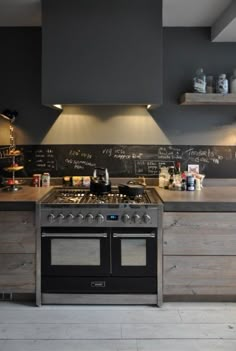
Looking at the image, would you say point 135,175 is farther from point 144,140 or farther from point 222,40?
point 222,40

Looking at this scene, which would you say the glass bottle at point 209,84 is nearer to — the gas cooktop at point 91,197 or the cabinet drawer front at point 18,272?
the gas cooktop at point 91,197

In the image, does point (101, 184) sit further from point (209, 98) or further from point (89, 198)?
point (209, 98)

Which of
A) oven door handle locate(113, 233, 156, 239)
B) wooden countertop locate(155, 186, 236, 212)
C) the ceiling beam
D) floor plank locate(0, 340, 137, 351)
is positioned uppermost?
the ceiling beam

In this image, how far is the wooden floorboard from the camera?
7.22 ft

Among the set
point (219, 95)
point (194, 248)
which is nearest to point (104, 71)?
point (219, 95)

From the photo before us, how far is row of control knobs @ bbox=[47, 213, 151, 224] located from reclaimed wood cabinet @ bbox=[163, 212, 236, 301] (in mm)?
166

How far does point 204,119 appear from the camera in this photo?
11.1 ft

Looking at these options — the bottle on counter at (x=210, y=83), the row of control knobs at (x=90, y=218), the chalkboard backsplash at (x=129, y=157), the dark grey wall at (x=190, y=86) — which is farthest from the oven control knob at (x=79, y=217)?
the bottle on counter at (x=210, y=83)

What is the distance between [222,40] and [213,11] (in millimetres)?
400

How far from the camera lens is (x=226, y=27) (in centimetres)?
290

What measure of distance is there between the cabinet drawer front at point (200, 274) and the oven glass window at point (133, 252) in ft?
0.57

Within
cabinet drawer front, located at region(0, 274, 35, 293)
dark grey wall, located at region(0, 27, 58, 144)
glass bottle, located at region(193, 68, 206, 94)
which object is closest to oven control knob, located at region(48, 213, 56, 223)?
cabinet drawer front, located at region(0, 274, 35, 293)

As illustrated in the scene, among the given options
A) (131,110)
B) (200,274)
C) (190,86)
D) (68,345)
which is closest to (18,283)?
(68,345)

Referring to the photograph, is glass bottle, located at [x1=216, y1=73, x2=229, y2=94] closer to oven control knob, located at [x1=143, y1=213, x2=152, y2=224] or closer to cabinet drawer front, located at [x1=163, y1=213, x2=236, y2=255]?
cabinet drawer front, located at [x1=163, y1=213, x2=236, y2=255]
